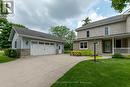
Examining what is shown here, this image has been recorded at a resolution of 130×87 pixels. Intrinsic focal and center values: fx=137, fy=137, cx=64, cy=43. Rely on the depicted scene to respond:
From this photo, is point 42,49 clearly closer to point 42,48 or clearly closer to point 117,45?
Answer: point 42,48

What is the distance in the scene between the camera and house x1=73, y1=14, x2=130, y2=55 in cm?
2042

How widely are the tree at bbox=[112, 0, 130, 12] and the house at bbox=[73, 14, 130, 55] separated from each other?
535 inches

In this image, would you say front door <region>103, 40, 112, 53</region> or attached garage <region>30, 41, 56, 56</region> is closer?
attached garage <region>30, 41, 56, 56</region>

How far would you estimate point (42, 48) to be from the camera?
81.8ft

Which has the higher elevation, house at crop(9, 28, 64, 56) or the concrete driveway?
house at crop(9, 28, 64, 56)

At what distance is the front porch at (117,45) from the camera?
19.6 metres

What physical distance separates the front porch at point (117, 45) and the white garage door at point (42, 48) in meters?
10.2

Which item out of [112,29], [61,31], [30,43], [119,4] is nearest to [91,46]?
[112,29]

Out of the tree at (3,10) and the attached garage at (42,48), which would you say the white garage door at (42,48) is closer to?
the attached garage at (42,48)

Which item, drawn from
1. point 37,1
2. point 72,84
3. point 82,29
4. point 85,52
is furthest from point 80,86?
point 82,29

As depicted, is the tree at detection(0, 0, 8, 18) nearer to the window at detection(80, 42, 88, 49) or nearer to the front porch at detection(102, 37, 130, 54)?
the window at detection(80, 42, 88, 49)

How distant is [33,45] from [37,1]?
7212 millimetres

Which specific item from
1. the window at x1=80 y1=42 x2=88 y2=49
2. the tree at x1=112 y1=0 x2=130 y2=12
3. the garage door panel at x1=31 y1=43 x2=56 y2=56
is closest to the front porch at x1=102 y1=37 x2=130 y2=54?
the window at x1=80 y1=42 x2=88 y2=49

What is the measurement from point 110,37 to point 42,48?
467 inches
